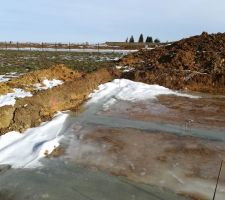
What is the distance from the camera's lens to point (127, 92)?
1512cm

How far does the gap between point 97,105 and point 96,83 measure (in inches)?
124

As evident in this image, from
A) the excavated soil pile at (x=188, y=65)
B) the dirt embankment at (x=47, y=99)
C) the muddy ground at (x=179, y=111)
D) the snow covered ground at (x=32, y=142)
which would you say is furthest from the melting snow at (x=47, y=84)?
the excavated soil pile at (x=188, y=65)

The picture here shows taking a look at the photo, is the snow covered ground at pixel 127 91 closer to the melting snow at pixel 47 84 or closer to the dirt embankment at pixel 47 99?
the dirt embankment at pixel 47 99

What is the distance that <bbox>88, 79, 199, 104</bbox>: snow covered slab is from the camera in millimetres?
14274

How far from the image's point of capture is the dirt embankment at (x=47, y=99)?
31.9 feet

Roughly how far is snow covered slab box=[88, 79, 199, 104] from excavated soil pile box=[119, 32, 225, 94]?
1.20 m

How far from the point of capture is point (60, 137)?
9.27m

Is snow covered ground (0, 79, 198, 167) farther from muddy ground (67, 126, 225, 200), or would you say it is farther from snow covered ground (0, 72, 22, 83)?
snow covered ground (0, 72, 22, 83)

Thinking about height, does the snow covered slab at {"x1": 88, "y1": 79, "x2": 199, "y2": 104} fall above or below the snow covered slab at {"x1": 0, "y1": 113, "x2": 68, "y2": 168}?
above

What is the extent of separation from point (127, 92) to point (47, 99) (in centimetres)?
398

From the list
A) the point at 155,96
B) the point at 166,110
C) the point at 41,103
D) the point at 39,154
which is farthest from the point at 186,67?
the point at 39,154

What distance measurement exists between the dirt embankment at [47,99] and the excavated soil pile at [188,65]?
2317 millimetres

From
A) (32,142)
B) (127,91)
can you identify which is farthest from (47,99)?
(127,91)

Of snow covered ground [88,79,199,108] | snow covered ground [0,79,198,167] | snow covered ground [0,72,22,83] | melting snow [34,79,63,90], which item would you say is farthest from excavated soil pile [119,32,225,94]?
snow covered ground [0,72,22,83]
